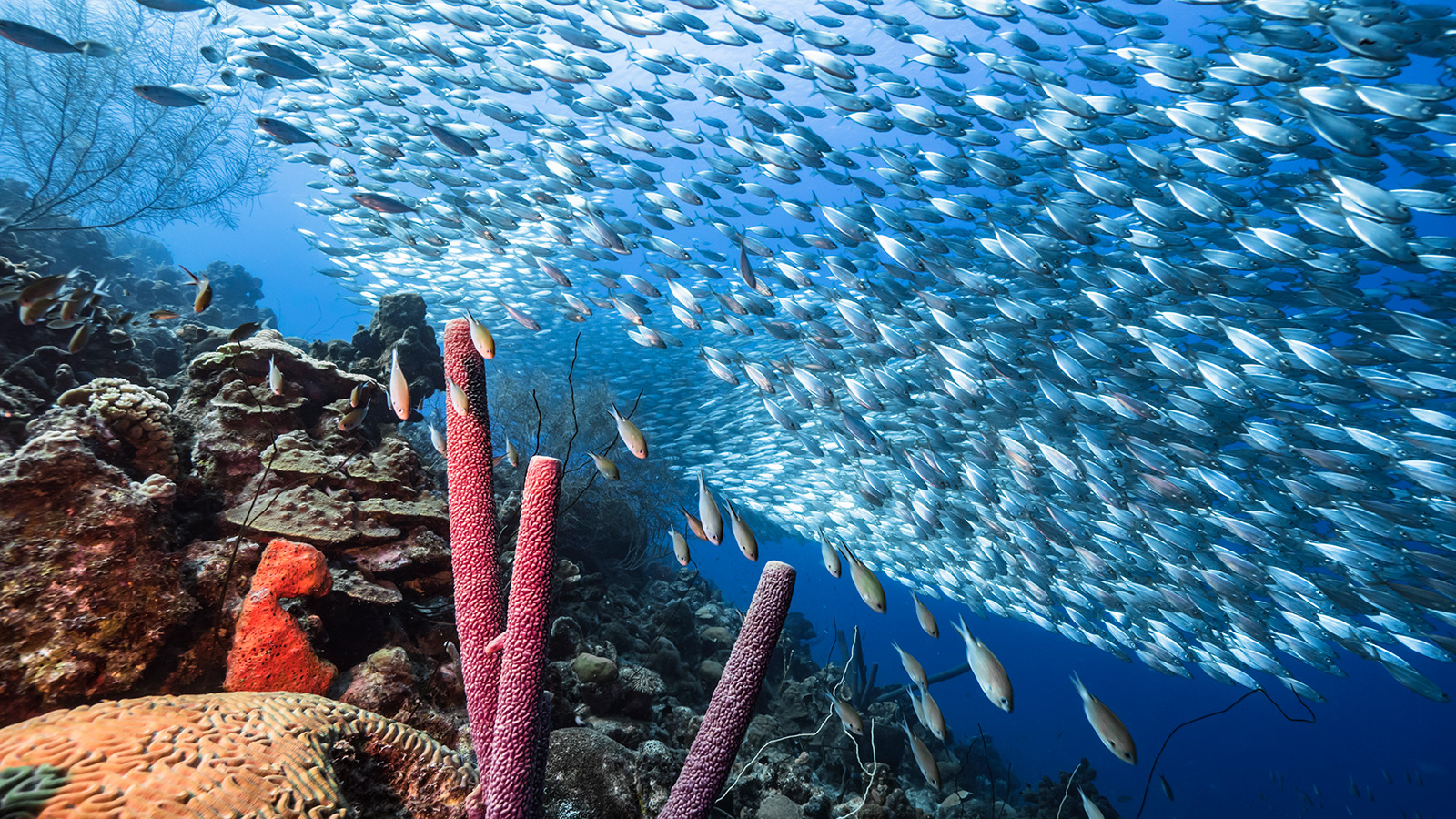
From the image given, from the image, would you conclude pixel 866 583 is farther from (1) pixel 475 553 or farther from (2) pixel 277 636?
(2) pixel 277 636

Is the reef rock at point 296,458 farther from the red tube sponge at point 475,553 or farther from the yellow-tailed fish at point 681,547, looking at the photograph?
the yellow-tailed fish at point 681,547

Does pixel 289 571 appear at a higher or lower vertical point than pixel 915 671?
higher

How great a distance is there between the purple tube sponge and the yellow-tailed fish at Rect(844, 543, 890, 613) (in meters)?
0.81

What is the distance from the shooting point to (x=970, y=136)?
8.01 metres

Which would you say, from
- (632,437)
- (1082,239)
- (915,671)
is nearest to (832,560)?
(915,671)

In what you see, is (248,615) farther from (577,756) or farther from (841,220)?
(841,220)

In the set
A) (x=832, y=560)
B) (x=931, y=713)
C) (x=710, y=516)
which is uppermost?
(x=710, y=516)

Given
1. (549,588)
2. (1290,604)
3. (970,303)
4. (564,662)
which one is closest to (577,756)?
(564,662)

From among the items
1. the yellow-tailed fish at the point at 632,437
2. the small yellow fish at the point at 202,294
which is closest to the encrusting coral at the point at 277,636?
the yellow-tailed fish at the point at 632,437

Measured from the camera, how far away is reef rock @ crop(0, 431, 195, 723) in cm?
198

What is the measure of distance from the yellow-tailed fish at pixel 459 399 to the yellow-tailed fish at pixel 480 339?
0.23 m

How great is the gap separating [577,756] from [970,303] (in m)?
9.70

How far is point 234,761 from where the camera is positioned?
1553mm

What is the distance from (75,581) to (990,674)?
4177 mm
